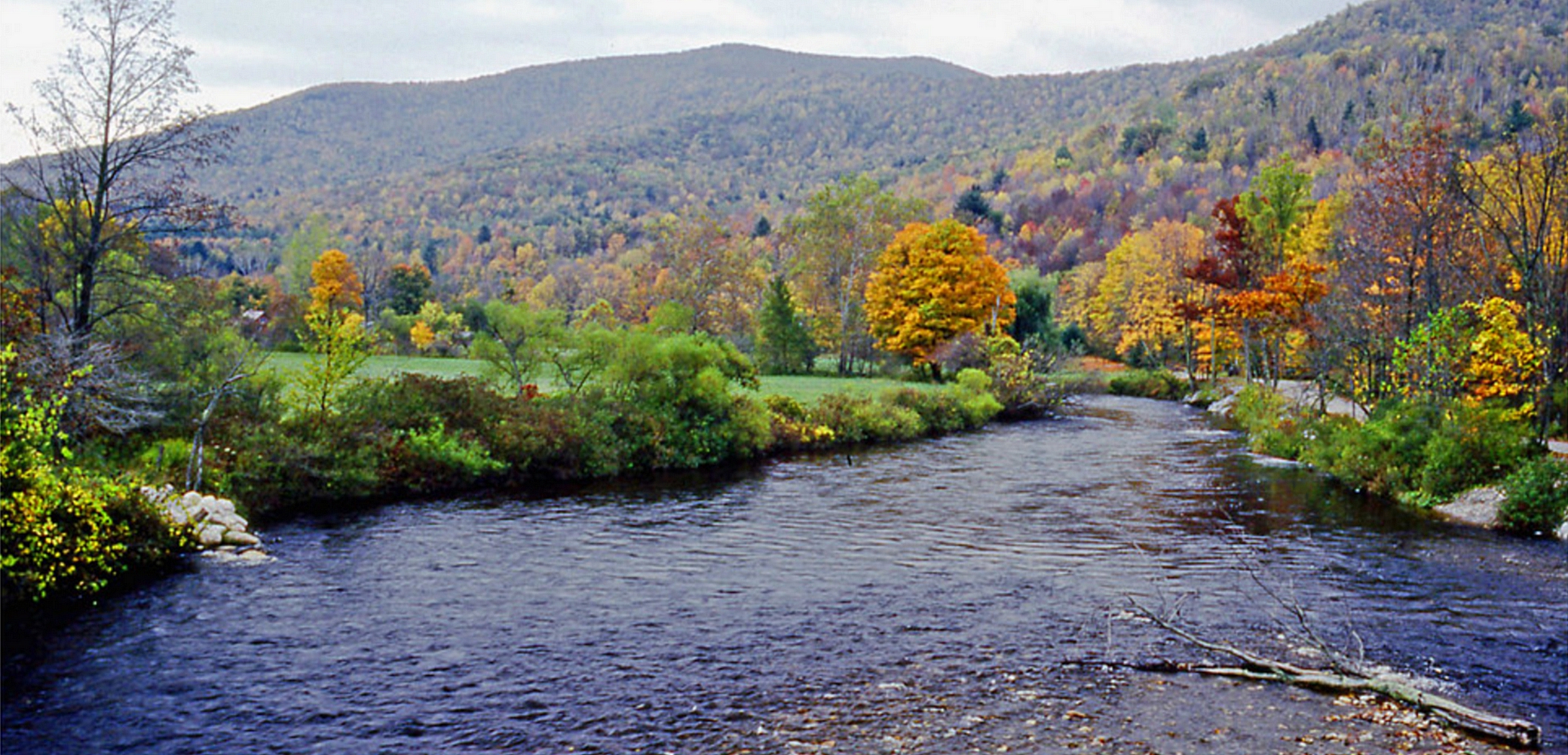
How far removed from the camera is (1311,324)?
32750 millimetres

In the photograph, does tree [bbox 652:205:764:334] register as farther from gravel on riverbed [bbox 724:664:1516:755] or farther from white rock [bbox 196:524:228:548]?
gravel on riverbed [bbox 724:664:1516:755]

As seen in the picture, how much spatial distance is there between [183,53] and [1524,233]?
71.0ft

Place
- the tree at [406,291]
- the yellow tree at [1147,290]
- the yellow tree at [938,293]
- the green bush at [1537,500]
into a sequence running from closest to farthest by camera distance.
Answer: the green bush at [1537,500], the yellow tree at [938,293], the yellow tree at [1147,290], the tree at [406,291]

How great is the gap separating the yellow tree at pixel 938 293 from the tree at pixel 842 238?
896 cm

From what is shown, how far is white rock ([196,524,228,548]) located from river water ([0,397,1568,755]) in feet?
2.39

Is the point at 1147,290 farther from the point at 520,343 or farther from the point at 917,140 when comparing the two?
the point at 917,140

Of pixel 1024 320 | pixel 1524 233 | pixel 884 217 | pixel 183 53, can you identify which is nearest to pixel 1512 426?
pixel 1524 233

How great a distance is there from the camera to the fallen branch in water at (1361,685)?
7457 millimetres

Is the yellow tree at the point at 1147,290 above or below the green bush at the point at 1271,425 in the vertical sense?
above

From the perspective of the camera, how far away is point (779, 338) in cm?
4897

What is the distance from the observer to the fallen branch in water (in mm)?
7457

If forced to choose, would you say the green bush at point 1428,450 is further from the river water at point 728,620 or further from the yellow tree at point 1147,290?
the yellow tree at point 1147,290

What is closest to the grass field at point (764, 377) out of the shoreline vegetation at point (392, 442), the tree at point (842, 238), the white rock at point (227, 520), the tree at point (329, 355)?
the shoreline vegetation at point (392, 442)

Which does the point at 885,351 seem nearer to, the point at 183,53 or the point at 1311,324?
the point at 1311,324
